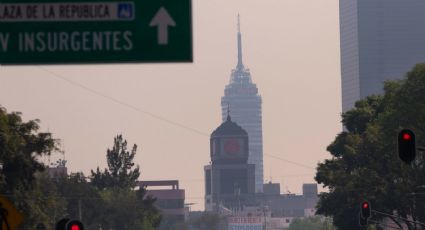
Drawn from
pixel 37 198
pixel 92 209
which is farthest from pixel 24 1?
pixel 92 209

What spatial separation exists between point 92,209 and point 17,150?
282 ft

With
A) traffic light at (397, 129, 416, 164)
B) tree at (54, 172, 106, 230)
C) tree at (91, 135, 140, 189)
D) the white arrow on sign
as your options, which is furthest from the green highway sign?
tree at (91, 135, 140, 189)

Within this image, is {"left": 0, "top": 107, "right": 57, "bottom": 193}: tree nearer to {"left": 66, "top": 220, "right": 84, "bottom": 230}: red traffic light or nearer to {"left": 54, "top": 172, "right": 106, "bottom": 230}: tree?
{"left": 66, "top": 220, "right": 84, "bottom": 230}: red traffic light

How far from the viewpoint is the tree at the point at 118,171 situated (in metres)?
179

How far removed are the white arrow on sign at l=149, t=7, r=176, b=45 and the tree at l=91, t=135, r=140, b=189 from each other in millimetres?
151426

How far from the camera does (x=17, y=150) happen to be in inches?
2822

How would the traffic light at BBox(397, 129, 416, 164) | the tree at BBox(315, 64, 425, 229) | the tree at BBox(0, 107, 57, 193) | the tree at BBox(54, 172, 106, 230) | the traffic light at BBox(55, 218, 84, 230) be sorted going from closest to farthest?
the traffic light at BBox(55, 218, 84, 230) < the traffic light at BBox(397, 129, 416, 164) < the tree at BBox(0, 107, 57, 193) < the tree at BBox(315, 64, 425, 229) < the tree at BBox(54, 172, 106, 230)

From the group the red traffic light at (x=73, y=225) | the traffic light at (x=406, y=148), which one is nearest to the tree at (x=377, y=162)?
the traffic light at (x=406, y=148)

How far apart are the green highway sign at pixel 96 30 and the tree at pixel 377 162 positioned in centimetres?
7184

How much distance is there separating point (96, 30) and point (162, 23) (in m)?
1.27

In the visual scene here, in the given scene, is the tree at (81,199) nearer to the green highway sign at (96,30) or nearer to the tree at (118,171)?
the tree at (118,171)

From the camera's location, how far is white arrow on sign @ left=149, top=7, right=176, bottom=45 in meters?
26.3

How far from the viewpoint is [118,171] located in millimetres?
183375

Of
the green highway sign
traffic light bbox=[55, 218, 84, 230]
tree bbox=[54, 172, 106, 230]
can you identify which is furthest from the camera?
tree bbox=[54, 172, 106, 230]
